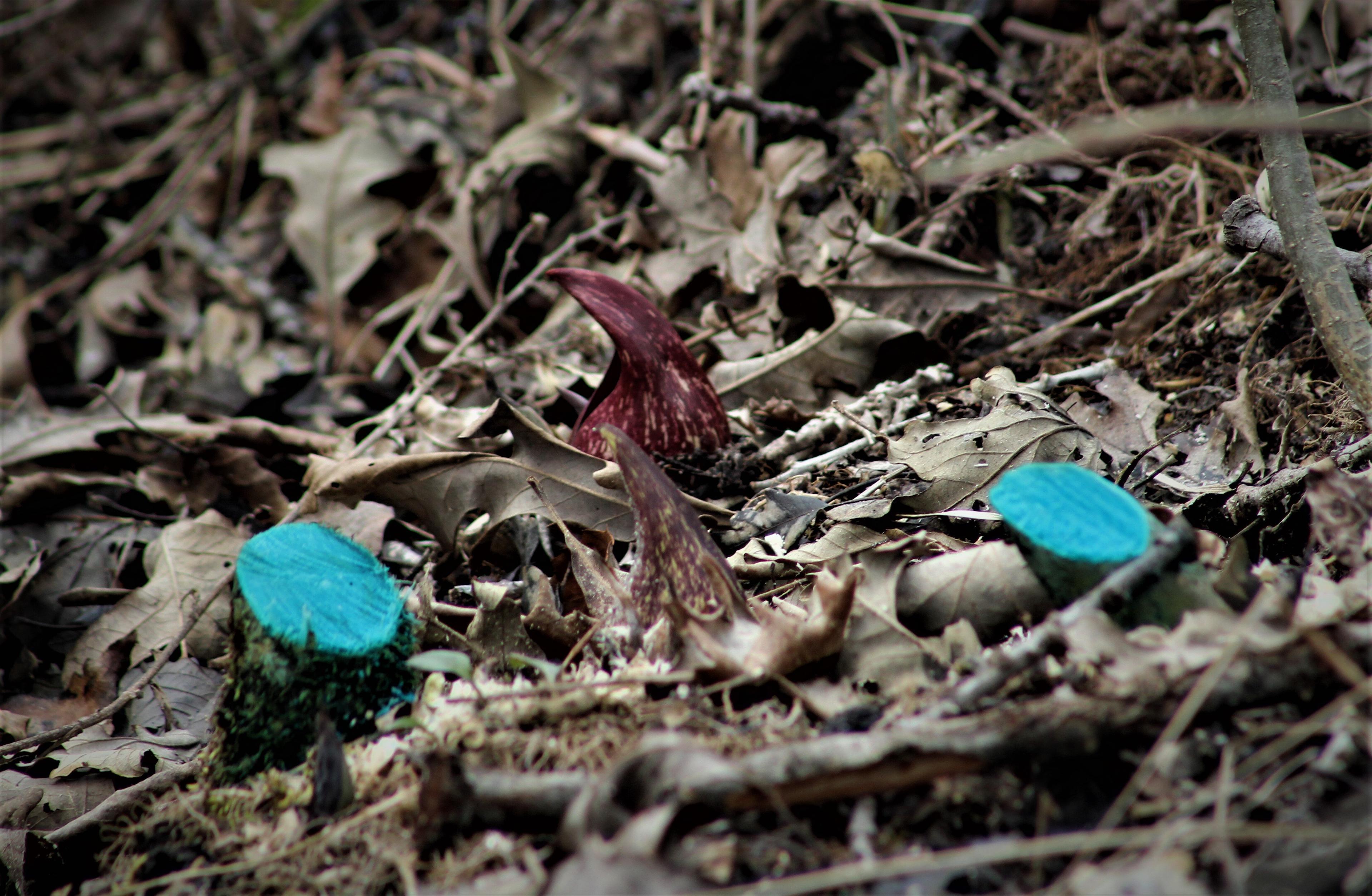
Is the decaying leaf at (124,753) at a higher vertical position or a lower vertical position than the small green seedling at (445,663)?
lower

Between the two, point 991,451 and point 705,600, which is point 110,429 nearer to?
point 705,600

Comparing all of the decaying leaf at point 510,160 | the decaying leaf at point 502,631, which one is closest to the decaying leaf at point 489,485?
the decaying leaf at point 502,631

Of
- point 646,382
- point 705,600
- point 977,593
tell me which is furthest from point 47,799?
point 977,593

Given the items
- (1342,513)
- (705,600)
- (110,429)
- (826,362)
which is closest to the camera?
(1342,513)

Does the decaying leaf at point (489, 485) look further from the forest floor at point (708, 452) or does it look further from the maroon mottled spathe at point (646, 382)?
the maroon mottled spathe at point (646, 382)

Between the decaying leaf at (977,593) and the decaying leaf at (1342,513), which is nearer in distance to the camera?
the decaying leaf at (1342,513)

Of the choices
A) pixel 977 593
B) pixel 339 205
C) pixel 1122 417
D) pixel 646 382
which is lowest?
pixel 1122 417

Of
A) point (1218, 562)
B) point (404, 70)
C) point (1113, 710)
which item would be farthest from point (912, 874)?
point (404, 70)
